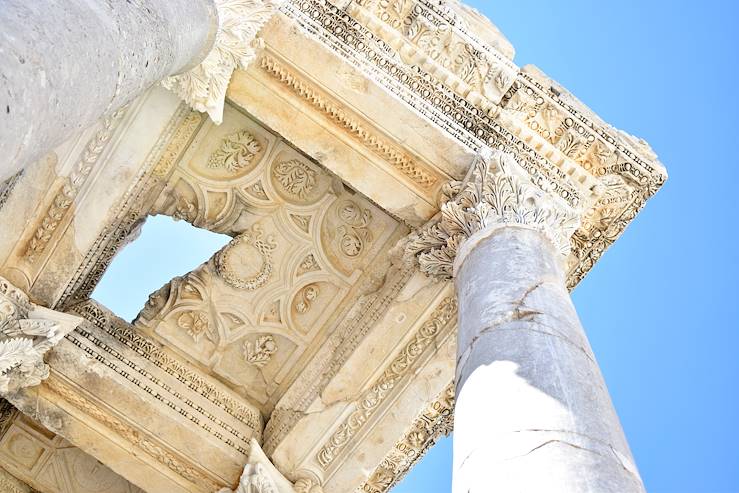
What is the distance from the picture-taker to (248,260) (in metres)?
9.16

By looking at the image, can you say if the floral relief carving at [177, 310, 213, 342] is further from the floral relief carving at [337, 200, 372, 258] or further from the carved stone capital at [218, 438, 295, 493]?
the floral relief carving at [337, 200, 372, 258]

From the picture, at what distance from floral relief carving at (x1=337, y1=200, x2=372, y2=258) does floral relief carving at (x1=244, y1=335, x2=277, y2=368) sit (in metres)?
1.37

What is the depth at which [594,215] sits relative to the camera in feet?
26.8

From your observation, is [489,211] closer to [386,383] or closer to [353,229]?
[353,229]

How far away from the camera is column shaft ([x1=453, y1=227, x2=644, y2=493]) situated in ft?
13.3

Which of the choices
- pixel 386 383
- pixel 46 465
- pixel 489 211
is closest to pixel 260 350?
pixel 386 383

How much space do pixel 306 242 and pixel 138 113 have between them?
2.21 metres

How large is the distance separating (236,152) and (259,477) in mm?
3311

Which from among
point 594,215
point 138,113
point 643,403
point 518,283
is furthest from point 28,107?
point 643,403

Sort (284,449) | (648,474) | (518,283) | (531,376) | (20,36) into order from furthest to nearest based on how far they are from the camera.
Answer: (648,474) < (284,449) < (518,283) < (531,376) < (20,36)

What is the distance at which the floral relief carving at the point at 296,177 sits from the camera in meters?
8.84

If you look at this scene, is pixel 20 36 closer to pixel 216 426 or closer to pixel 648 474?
pixel 216 426

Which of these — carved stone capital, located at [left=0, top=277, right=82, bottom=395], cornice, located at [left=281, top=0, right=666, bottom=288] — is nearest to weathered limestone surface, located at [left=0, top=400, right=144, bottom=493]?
carved stone capital, located at [left=0, top=277, right=82, bottom=395]

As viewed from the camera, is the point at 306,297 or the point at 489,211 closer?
the point at 489,211
